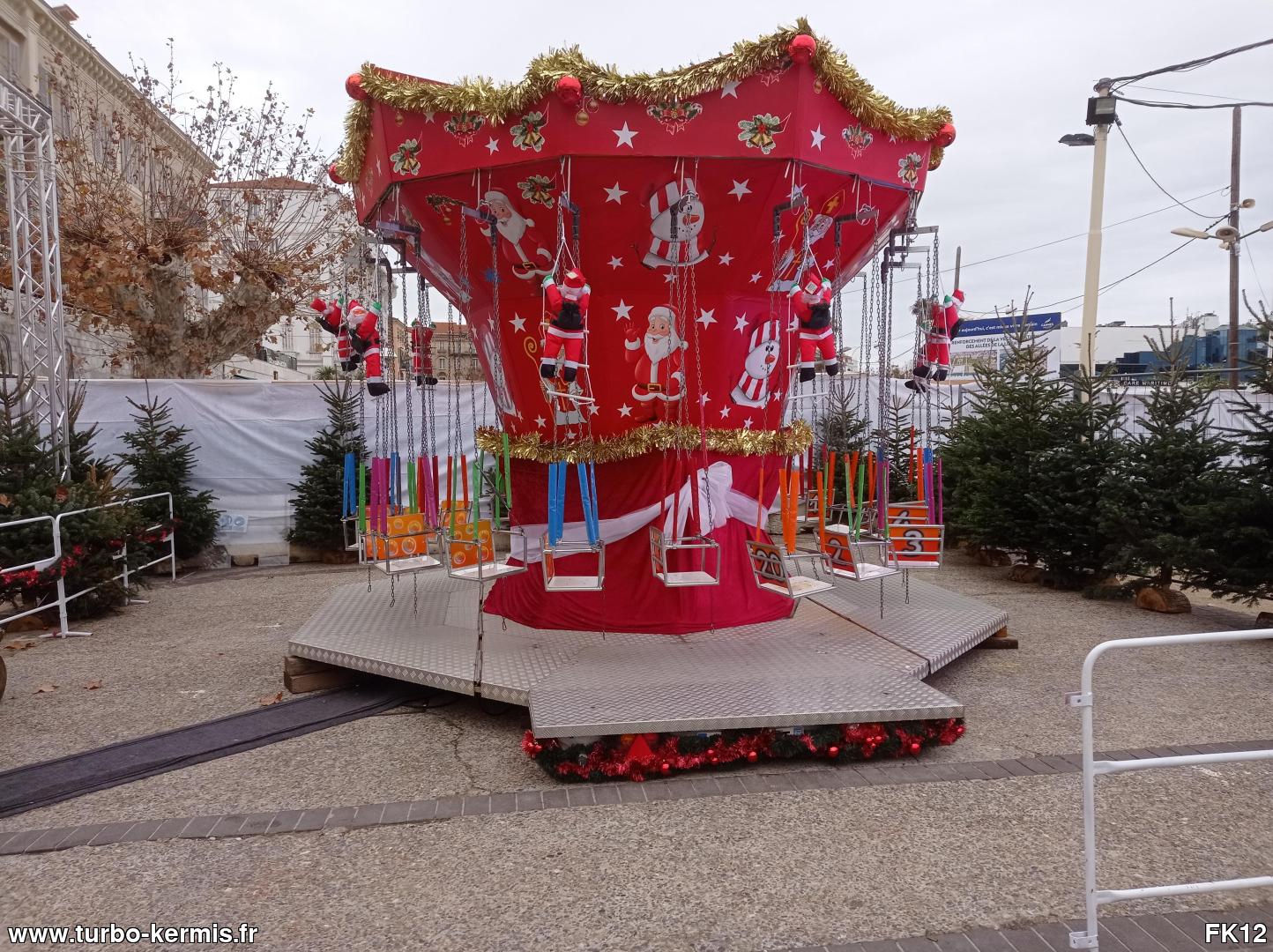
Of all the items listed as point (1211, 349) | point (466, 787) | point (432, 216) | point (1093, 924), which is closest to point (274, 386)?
point (432, 216)

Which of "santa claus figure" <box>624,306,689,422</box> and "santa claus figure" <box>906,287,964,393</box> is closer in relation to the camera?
"santa claus figure" <box>624,306,689,422</box>

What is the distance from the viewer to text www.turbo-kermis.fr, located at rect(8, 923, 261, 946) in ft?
10.8

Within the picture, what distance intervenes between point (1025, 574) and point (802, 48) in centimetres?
814

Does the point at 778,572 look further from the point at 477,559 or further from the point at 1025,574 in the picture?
the point at 1025,574

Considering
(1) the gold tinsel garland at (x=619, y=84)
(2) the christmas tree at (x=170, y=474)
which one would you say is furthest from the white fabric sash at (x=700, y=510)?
(2) the christmas tree at (x=170, y=474)

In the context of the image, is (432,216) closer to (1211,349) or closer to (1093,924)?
(1093,924)

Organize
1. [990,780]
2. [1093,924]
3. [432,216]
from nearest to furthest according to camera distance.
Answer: [1093,924] → [990,780] → [432,216]

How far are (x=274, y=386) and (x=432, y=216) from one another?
815cm

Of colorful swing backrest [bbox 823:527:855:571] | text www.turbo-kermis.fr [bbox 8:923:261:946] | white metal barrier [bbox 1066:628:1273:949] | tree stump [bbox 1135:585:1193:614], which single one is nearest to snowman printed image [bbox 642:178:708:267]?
colorful swing backrest [bbox 823:527:855:571]

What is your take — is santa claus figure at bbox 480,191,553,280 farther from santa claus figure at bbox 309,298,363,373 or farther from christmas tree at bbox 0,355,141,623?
christmas tree at bbox 0,355,141,623

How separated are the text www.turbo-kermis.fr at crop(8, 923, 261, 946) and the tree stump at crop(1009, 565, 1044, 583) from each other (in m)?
10.3

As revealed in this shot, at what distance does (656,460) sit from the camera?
677 cm

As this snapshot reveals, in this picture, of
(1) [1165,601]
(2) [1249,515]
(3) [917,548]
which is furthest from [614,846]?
(1) [1165,601]

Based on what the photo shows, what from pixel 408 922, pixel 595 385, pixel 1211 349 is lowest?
pixel 408 922
